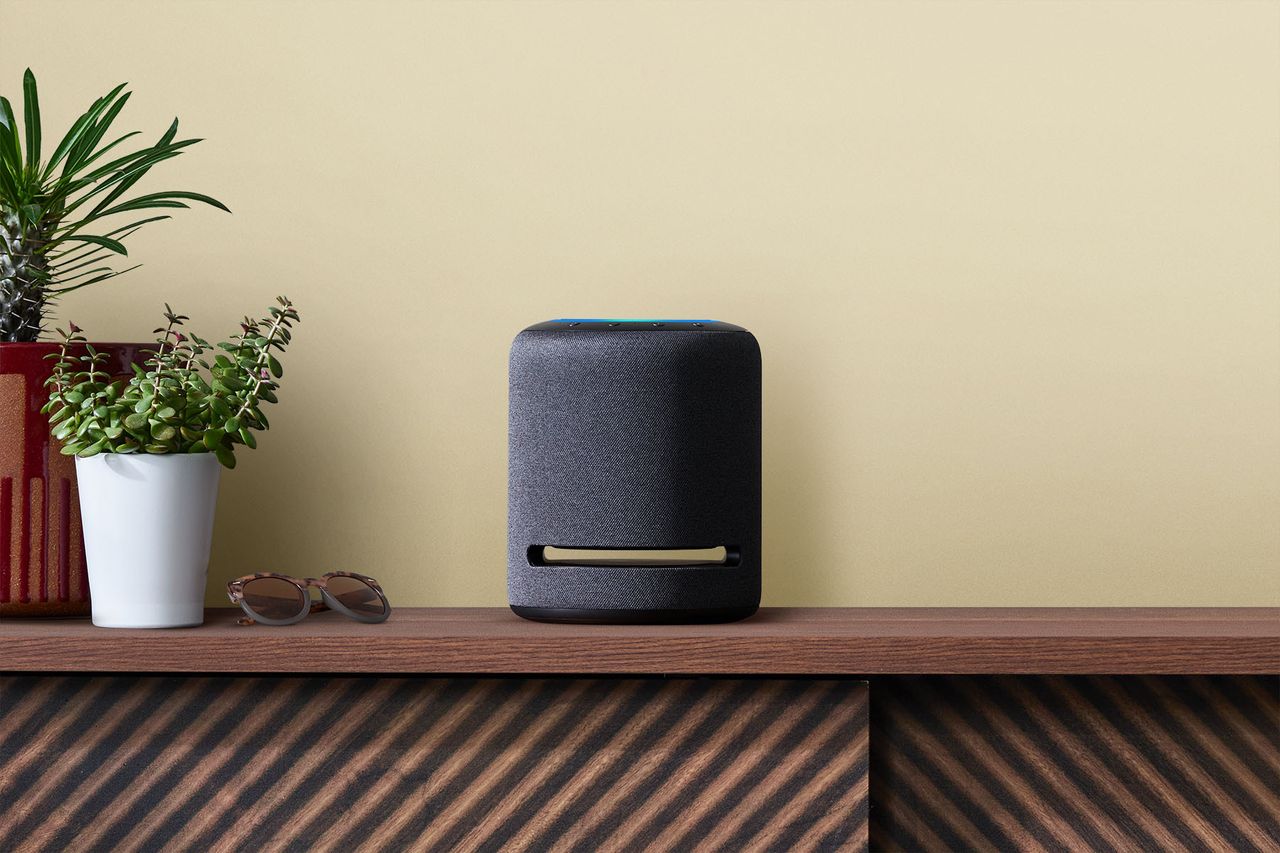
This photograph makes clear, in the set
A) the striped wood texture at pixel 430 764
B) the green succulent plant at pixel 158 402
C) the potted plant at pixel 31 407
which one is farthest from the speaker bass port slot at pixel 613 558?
the potted plant at pixel 31 407

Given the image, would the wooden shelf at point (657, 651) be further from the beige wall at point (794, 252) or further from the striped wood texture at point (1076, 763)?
the beige wall at point (794, 252)

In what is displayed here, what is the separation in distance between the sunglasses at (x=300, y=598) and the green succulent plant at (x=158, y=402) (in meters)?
0.10

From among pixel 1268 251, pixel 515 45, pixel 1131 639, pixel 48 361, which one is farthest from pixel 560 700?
pixel 1268 251

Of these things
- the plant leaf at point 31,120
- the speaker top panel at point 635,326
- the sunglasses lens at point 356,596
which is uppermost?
the plant leaf at point 31,120

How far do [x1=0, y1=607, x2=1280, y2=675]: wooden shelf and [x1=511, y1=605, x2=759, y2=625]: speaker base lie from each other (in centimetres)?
5

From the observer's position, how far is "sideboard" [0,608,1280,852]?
817 mm

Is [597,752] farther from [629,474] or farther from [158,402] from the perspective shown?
[158,402]

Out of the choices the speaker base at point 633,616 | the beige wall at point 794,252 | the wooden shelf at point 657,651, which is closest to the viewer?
the wooden shelf at point 657,651

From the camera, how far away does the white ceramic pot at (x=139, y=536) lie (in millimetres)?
887

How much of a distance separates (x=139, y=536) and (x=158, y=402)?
10 cm

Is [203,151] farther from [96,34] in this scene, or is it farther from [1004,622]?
[1004,622]

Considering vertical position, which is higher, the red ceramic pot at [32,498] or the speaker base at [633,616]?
the red ceramic pot at [32,498]

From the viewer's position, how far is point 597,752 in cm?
82

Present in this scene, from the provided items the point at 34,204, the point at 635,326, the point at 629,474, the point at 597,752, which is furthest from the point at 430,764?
the point at 34,204
